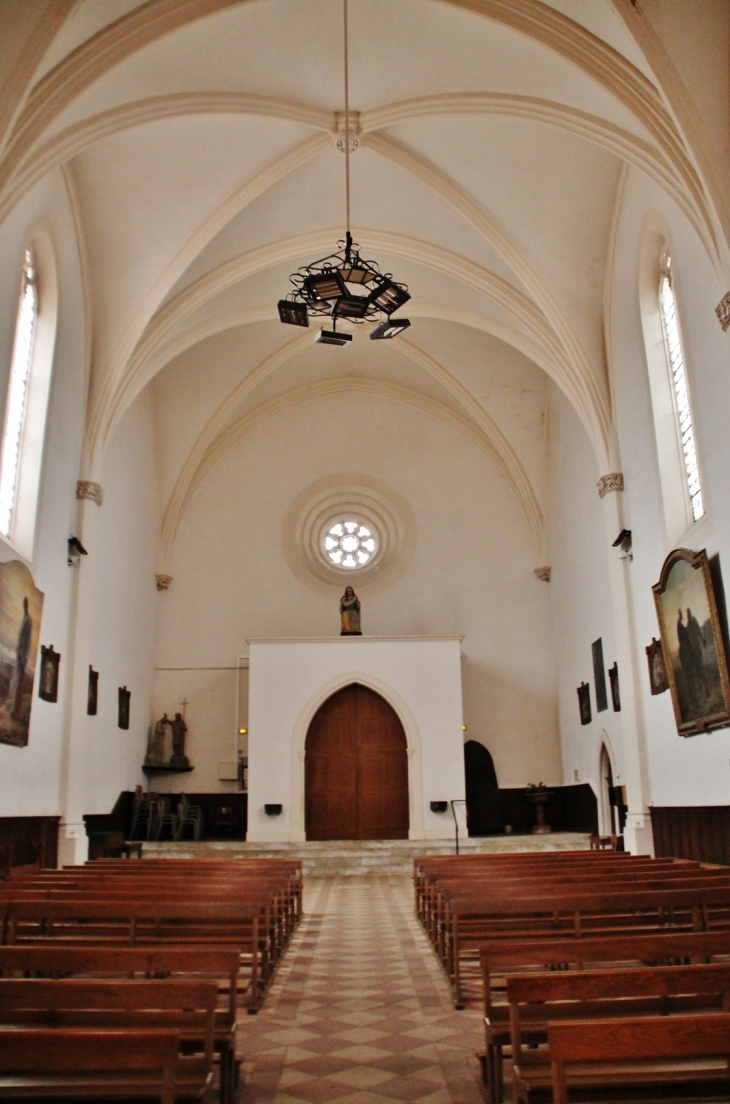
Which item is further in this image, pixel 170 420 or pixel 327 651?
pixel 170 420

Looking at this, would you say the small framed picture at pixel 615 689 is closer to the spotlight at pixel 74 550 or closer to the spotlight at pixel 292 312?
the spotlight at pixel 292 312

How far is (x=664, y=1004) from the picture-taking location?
10.7 feet

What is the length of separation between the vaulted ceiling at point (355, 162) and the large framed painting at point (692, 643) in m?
3.40

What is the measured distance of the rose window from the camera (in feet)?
68.8

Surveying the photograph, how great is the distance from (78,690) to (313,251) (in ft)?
26.2

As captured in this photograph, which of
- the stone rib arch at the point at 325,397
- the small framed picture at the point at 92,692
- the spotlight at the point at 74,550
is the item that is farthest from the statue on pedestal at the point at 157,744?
the spotlight at the point at 74,550

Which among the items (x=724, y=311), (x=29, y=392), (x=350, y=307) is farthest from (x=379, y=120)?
(x=29, y=392)

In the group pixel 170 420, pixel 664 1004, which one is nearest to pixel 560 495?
pixel 170 420

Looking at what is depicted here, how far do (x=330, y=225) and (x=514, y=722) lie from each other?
35.6 feet

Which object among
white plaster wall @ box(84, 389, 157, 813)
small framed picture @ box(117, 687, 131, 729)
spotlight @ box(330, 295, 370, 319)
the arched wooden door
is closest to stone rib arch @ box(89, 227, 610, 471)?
white plaster wall @ box(84, 389, 157, 813)

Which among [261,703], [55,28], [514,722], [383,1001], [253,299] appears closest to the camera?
[383,1001]

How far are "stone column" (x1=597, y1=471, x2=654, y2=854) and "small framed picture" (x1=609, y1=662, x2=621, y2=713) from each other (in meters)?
0.64

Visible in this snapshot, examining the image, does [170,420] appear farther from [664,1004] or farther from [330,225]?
[664,1004]

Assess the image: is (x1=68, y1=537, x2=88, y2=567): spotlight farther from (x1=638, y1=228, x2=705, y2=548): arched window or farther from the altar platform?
(x1=638, y1=228, x2=705, y2=548): arched window
